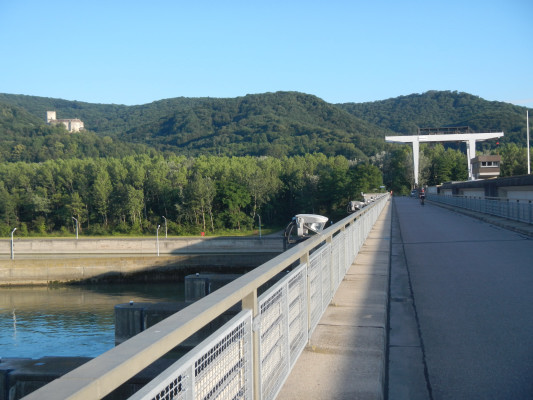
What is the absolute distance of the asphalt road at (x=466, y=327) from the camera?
4.88m

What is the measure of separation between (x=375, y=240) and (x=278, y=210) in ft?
321

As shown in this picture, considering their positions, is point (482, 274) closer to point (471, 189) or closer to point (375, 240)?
point (375, 240)

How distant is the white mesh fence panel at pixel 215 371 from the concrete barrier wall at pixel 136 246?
6020cm

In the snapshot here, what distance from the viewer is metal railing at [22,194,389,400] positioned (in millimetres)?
1685

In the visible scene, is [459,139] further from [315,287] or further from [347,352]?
[347,352]

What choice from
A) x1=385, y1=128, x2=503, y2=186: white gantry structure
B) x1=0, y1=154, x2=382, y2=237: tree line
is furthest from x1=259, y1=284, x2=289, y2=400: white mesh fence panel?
x1=0, y1=154, x2=382, y2=237: tree line

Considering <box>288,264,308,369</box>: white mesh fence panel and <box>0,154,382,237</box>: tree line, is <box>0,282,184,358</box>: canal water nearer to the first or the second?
<box>288,264,308,369</box>: white mesh fence panel

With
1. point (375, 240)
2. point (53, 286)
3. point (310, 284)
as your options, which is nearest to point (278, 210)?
point (53, 286)

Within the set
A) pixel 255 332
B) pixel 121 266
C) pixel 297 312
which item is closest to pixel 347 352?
pixel 297 312

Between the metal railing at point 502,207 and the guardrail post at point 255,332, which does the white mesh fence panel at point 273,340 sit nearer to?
the guardrail post at point 255,332

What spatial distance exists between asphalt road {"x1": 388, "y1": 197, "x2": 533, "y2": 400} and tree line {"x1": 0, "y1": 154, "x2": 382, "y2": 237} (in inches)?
3377

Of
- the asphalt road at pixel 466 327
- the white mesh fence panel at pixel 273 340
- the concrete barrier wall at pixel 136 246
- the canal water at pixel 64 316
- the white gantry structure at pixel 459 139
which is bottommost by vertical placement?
the canal water at pixel 64 316

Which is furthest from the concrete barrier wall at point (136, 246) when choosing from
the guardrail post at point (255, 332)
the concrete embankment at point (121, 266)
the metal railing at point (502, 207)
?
the guardrail post at point (255, 332)

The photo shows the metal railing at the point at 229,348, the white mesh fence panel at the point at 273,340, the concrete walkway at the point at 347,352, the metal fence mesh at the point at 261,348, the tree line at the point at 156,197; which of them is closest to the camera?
the metal railing at the point at 229,348
